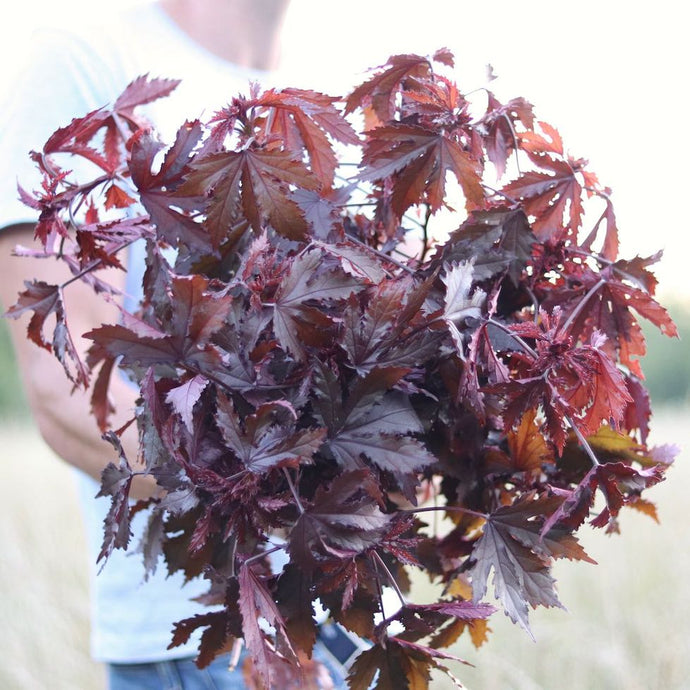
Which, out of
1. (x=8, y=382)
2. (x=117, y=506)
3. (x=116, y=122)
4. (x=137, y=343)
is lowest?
(x=8, y=382)

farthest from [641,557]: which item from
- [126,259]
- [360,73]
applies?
[360,73]

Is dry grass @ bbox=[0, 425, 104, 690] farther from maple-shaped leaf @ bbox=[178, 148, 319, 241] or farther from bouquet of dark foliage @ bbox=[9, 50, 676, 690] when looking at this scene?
maple-shaped leaf @ bbox=[178, 148, 319, 241]

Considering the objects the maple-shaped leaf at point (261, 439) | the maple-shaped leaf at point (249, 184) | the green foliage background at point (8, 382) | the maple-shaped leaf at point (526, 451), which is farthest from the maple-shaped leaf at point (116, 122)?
the green foliage background at point (8, 382)

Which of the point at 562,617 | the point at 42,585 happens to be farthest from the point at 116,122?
the point at 42,585

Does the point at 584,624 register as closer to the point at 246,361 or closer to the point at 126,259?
the point at 126,259

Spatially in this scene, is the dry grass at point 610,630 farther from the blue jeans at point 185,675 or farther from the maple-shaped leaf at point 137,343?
the maple-shaped leaf at point 137,343

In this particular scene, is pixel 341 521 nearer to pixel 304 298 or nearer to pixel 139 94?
pixel 304 298

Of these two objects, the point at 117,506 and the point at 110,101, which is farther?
the point at 110,101
